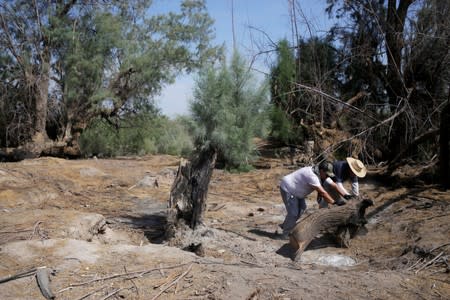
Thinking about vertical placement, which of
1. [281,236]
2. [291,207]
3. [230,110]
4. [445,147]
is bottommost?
[281,236]

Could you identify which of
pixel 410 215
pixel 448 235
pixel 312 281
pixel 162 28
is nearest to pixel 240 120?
pixel 162 28

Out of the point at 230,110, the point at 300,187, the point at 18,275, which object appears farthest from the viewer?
the point at 230,110

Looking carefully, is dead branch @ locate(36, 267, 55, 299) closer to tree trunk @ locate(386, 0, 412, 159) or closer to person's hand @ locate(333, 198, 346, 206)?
person's hand @ locate(333, 198, 346, 206)

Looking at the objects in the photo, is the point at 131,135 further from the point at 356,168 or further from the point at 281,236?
the point at 356,168

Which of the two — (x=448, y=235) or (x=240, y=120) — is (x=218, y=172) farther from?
(x=448, y=235)

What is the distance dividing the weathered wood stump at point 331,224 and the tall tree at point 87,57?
12.1 meters

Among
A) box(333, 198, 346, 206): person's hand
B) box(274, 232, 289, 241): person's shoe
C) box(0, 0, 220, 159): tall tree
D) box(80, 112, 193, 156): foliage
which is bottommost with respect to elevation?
box(274, 232, 289, 241): person's shoe

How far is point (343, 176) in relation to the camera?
813 centimetres

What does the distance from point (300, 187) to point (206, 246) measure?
5.83 feet

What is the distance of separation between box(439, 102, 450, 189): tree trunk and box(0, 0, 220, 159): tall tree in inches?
451

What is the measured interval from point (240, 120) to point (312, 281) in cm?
1127

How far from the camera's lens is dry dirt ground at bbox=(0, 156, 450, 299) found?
15.7 feet

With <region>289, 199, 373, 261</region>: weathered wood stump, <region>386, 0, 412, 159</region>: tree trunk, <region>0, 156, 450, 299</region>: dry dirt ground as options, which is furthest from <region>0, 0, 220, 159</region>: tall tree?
<region>289, 199, 373, 261</region>: weathered wood stump

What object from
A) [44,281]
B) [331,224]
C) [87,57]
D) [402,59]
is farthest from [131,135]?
[44,281]
